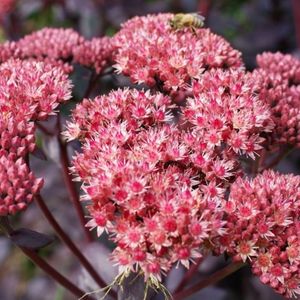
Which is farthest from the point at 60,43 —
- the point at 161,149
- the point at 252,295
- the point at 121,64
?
the point at 252,295

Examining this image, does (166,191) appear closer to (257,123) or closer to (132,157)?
(132,157)

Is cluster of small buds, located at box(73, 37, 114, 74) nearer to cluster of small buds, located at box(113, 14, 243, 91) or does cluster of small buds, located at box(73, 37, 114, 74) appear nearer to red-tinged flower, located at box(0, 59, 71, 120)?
cluster of small buds, located at box(113, 14, 243, 91)

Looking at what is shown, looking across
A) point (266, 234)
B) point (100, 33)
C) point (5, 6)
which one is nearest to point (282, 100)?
point (266, 234)

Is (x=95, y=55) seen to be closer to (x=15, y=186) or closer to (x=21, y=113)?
(x=21, y=113)

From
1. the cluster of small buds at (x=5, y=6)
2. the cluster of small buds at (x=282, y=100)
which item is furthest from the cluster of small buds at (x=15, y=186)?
the cluster of small buds at (x=5, y=6)

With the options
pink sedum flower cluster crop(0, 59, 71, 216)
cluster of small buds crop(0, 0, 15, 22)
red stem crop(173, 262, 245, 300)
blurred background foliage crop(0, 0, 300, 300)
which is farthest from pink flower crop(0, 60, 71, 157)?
cluster of small buds crop(0, 0, 15, 22)
